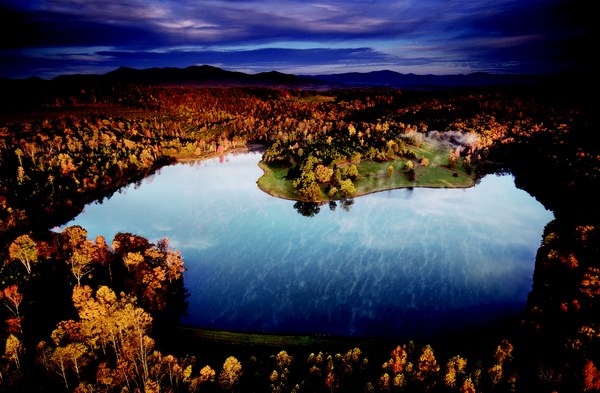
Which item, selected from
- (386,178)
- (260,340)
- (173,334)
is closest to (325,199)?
(386,178)

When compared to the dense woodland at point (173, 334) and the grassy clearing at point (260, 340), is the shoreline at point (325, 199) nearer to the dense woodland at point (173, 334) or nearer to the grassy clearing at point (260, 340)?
the dense woodland at point (173, 334)

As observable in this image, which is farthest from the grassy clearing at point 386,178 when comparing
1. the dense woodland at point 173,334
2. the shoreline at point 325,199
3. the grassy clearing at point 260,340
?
the grassy clearing at point 260,340

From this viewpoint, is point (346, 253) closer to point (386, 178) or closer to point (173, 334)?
point (173, 334)

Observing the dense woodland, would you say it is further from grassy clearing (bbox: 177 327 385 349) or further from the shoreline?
the shoreline

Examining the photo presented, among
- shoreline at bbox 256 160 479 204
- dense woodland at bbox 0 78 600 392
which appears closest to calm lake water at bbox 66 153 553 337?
shoreline at bbox 256 160 479 204

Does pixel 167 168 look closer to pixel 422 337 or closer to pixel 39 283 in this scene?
pixel 39 283

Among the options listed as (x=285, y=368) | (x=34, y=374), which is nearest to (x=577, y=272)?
(x=285, y=368)

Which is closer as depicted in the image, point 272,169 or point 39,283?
point 39,283
